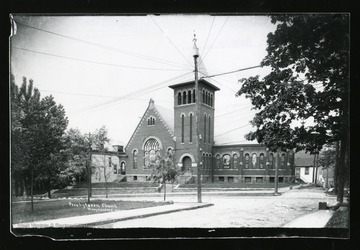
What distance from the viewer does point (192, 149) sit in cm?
1709

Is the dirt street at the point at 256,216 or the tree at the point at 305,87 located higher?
the tree at the point at 305,87

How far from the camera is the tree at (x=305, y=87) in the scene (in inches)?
318

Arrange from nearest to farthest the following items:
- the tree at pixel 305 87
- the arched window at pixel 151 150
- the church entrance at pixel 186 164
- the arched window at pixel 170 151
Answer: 1. the tree at pixel 305 87
2. the arched window at pixel 170 151
3. the arched window at pixel 151 150
4. the church entrance at pixel 186 164

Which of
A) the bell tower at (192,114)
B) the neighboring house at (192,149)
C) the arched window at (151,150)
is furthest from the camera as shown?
the arched window at (151,150)

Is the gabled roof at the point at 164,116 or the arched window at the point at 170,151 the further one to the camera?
the arched window at the point at 170,151

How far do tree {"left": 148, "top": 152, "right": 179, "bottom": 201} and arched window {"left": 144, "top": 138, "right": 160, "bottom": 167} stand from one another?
0.58m

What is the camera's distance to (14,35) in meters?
8.00

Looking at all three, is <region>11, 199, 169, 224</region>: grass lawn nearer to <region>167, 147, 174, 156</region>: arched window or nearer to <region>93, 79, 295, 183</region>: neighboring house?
<region>93, 79, 295, 183</region>: neighboring house

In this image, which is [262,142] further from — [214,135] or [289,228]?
[214,135]

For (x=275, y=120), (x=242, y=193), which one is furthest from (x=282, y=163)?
(x=275, y=120)

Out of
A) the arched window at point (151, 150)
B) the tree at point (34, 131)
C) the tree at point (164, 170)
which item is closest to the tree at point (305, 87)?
the tree at point (34, 131)

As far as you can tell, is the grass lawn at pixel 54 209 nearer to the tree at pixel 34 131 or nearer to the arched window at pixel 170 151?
the tree at pixel 34 131

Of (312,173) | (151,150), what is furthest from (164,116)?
(312,173)

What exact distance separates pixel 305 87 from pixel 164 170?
9.16m
